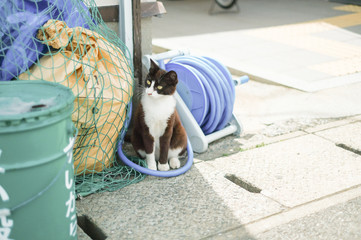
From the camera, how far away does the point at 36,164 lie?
6.58 feet

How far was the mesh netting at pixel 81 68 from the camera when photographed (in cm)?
280

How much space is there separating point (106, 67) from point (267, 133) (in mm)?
1726

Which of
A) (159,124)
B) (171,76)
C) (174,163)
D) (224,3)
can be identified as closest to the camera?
(171,76)

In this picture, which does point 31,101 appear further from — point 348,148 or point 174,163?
point 348,148

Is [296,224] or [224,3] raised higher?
[224,3]

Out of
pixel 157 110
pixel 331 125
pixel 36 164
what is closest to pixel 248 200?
pixel 157 110

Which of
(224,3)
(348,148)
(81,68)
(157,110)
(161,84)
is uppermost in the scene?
(81,68)

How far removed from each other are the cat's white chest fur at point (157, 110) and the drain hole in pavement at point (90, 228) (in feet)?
2.67

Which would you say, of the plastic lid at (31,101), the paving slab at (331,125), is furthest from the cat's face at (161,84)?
the paving slab at (331,125)

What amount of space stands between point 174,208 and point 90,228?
0.52 meters

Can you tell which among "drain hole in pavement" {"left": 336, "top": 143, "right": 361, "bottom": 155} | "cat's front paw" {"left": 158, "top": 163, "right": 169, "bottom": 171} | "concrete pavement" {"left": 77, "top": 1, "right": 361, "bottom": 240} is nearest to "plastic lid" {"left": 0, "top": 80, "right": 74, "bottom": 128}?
"concrete pavement" {"left": 77, "top": 1, "right": 361, "bottom": 240}

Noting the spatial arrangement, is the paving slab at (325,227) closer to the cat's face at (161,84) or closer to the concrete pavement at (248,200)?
the concrete pavement at (248,200)

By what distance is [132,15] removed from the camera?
3629 mm

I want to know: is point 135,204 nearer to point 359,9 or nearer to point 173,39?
point 173,39
